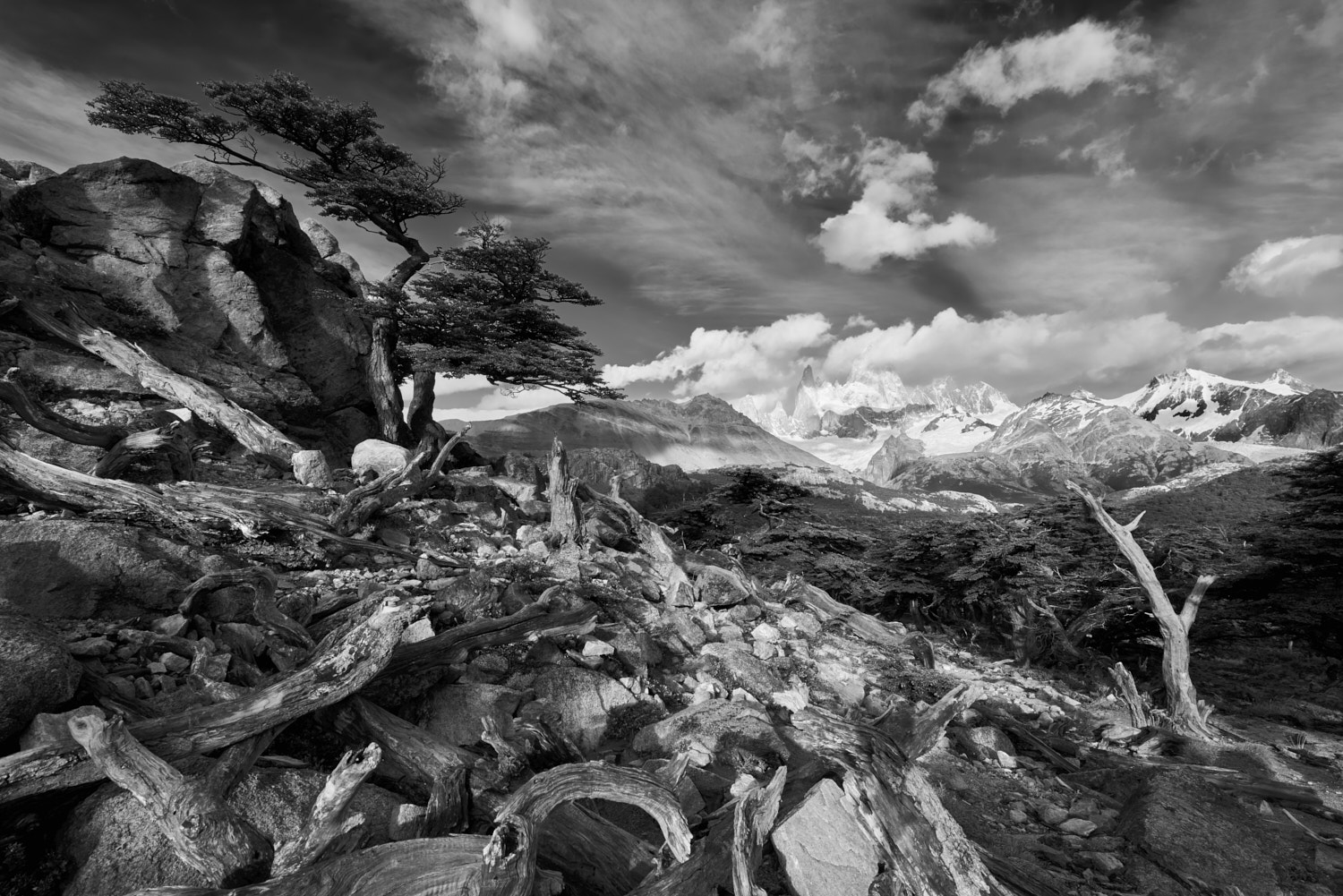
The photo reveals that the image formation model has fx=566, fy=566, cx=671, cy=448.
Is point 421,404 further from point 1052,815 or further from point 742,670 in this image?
point 1052,815

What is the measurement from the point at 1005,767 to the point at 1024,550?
38.8 ft

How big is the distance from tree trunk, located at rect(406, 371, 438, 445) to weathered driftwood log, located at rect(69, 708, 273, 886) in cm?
2122

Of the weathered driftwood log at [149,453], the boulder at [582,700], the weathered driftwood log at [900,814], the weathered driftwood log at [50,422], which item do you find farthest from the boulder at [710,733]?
the weathered driftwood log at [50,422]

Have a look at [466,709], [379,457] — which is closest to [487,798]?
[466,709]

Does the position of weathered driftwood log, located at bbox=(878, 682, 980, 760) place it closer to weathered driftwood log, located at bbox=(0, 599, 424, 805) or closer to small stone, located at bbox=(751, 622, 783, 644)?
weathered driftwood log, located at bbox=(0, 599, 424, 805)

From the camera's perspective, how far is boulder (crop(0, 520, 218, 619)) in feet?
17.1

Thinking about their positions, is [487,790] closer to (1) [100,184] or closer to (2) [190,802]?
Result: (2) [190,802]

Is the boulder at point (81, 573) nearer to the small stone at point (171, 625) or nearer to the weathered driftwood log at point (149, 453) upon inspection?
the small stone at point (171, 625)

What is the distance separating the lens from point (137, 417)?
13.0m

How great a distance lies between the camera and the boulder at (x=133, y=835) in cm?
319

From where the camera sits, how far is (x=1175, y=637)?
1135 cm

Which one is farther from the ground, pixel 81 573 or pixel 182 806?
pixel 81 573

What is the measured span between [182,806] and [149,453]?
30.5 feet

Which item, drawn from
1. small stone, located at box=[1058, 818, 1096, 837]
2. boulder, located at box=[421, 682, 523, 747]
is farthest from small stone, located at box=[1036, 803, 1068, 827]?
boulder, located at box=[421, 682, 523, 747]
